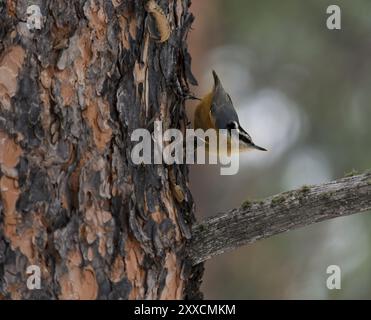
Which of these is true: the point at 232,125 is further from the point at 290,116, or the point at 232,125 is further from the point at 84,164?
the point at 290,116

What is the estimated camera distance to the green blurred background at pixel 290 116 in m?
5.53

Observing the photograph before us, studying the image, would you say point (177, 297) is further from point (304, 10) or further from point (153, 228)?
point (304, 10)

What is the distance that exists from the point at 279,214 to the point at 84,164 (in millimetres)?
580

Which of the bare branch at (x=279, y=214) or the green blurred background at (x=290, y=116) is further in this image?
the green blurred background at (x=290, y=116)

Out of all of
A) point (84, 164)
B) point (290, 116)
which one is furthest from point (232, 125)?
point (290, 116)

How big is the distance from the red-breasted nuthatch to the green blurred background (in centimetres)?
205

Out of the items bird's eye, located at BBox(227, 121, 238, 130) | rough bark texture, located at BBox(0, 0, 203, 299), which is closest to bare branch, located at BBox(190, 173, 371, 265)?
rough bark texture, located at BBox(0, 0, 203, 299)

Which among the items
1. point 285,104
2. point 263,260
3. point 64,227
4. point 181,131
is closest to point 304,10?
point 285,104

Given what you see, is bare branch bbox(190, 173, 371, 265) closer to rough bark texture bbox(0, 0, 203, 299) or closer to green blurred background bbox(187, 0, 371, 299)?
rough bark texture bbox(0, 0, 203, 299)

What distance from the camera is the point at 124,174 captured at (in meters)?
2.10

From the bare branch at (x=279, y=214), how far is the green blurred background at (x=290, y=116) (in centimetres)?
320

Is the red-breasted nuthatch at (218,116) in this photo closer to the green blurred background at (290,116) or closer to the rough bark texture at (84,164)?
the rough bark texture at (84,164)

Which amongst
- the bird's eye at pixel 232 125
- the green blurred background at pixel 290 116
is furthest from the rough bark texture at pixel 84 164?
the green blurred background at pixel 290 116

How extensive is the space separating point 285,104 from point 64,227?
405cm
